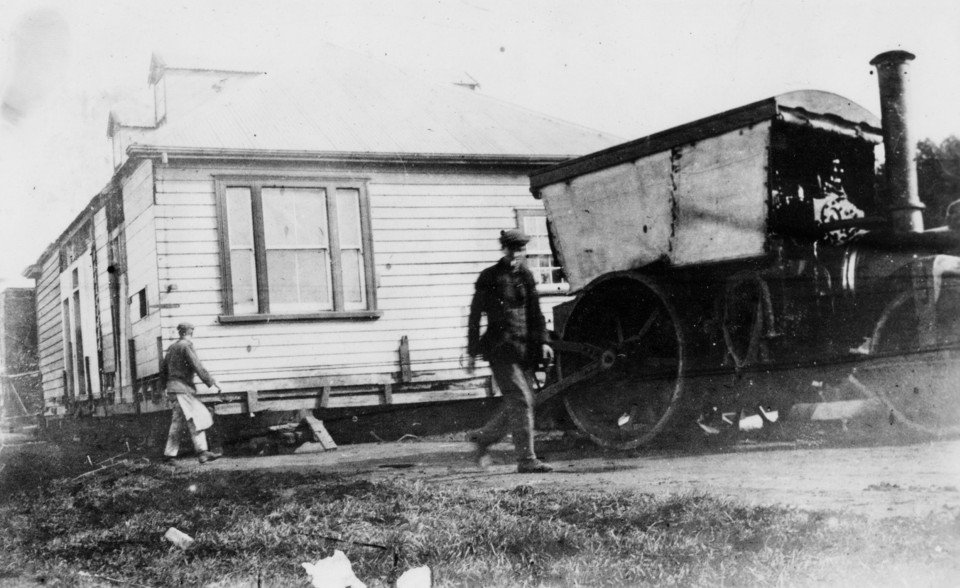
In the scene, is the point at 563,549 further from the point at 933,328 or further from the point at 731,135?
the point at 731,135

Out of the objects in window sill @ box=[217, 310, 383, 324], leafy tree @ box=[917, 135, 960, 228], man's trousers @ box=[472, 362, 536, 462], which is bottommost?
man's trousers @ box=[472, 362, 536, 462]

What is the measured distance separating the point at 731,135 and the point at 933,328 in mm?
1876

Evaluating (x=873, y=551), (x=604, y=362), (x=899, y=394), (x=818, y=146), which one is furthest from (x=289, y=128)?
(x=873, y=551)

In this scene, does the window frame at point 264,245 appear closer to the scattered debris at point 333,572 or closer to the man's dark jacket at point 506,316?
the man's dark jacket at point 506,316

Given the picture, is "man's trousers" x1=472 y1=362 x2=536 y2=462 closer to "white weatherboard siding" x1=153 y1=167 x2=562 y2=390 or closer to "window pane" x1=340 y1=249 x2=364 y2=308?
"white weatherboard siding" x1=153 y1=167 x2=562 y2=390

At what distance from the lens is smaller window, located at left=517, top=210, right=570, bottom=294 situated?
461 inches

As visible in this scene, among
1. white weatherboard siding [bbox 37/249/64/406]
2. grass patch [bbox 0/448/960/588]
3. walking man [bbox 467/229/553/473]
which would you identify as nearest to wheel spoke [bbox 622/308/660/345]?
walking man [bbox 467/229/553/473]

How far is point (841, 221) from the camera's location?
6117mm

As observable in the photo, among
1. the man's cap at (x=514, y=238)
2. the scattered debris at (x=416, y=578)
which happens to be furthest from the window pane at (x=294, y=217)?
the scattered debris at (x=416, y=578)

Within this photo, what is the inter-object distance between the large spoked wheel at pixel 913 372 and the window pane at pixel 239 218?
7.22m

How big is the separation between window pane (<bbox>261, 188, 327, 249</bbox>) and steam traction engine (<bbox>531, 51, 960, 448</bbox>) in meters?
4.48

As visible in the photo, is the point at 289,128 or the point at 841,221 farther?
the point at 289,128

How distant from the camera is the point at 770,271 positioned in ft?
19.7

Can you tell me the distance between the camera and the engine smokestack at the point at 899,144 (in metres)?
5.84
